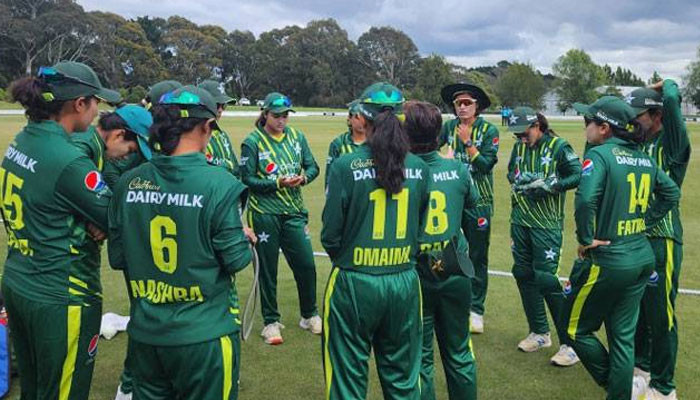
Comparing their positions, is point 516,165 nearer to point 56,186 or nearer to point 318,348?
point 318,348

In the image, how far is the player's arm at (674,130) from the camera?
4.53 metres

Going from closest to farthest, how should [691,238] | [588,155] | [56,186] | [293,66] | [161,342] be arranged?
[161,342] < [56,186] < [588,155] < [691,238] < [293,66]

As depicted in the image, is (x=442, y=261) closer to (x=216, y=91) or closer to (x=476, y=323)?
(x=476, y=323)

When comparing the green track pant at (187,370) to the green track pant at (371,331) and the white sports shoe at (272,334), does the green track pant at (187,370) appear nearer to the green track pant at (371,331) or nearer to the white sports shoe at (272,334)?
the green track pant at (371,331)

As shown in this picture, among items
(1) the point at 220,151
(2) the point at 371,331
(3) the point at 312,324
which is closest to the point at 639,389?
(2) the point at 371,331

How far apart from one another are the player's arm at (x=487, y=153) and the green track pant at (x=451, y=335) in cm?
263

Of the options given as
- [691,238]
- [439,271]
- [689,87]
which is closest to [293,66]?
[689,87]

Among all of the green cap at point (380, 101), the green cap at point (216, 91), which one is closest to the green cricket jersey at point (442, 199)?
the green cap at point (380, 101)

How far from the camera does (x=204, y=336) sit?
9.49ft

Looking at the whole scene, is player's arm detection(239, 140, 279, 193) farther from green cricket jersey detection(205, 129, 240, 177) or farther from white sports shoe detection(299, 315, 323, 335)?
white sports shoe detection(299, 315, 323, 335)

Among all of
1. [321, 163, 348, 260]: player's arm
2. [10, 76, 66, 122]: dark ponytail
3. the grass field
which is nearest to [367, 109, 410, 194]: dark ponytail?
[321, 163, 348, 260]: player's arm

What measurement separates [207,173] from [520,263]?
13.3 ft

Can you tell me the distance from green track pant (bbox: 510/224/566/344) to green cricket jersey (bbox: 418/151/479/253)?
6.64ft

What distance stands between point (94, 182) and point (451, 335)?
250 cm
